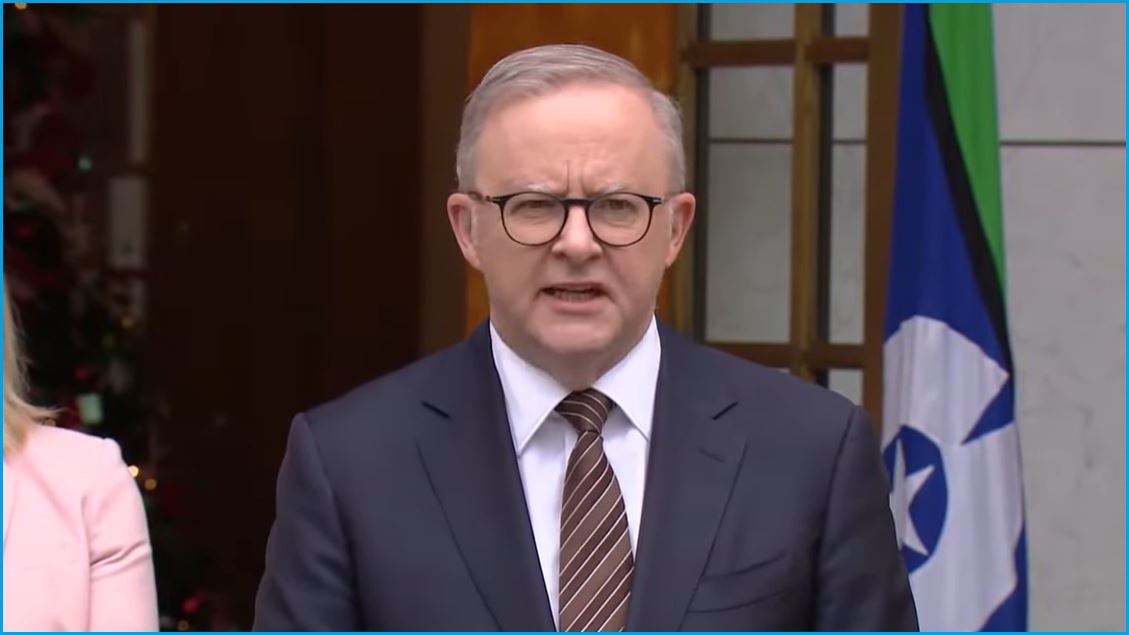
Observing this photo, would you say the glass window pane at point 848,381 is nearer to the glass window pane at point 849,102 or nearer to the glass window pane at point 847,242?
the glass window pane at point 847,242

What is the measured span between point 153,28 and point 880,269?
258 centimetres

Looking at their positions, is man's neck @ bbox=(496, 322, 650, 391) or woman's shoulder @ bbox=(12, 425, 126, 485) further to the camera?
woman's shoulder @ bbox=(12, 425, 126, 485)

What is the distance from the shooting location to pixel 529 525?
1898 millimetres

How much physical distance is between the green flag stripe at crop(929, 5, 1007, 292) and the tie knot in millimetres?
2218

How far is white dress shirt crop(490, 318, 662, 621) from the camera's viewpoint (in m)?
1.94

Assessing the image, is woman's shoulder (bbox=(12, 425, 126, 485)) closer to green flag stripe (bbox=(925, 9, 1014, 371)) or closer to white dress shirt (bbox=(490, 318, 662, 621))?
white dress shirt (bbox=(490, 318, 662, 621))

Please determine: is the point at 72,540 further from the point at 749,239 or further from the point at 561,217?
the point at 749,239

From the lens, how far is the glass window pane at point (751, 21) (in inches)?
185

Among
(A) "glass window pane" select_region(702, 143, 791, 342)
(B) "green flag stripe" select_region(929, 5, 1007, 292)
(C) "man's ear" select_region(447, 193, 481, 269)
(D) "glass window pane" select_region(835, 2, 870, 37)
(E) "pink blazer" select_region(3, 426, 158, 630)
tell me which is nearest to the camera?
(C) "man's ear" select_region(447, 193, 481, 269)

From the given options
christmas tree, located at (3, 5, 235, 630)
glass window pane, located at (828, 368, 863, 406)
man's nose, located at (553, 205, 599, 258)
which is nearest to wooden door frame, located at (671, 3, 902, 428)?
glass window pane, located at (828, 368, 863, 406)

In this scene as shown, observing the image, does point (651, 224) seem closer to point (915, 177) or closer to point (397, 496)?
point (397, 496)

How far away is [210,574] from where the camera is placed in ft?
17.4

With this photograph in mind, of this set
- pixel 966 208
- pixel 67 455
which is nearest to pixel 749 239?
pixel 966 208

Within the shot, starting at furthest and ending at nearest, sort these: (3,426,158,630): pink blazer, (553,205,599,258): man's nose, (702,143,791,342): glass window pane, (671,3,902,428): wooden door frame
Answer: (702,143,791,342): glass window pane, (671,3,902,428): wooden door frame, (3,426,158,630): pink blazer, (553,205,599,258): man's nose
